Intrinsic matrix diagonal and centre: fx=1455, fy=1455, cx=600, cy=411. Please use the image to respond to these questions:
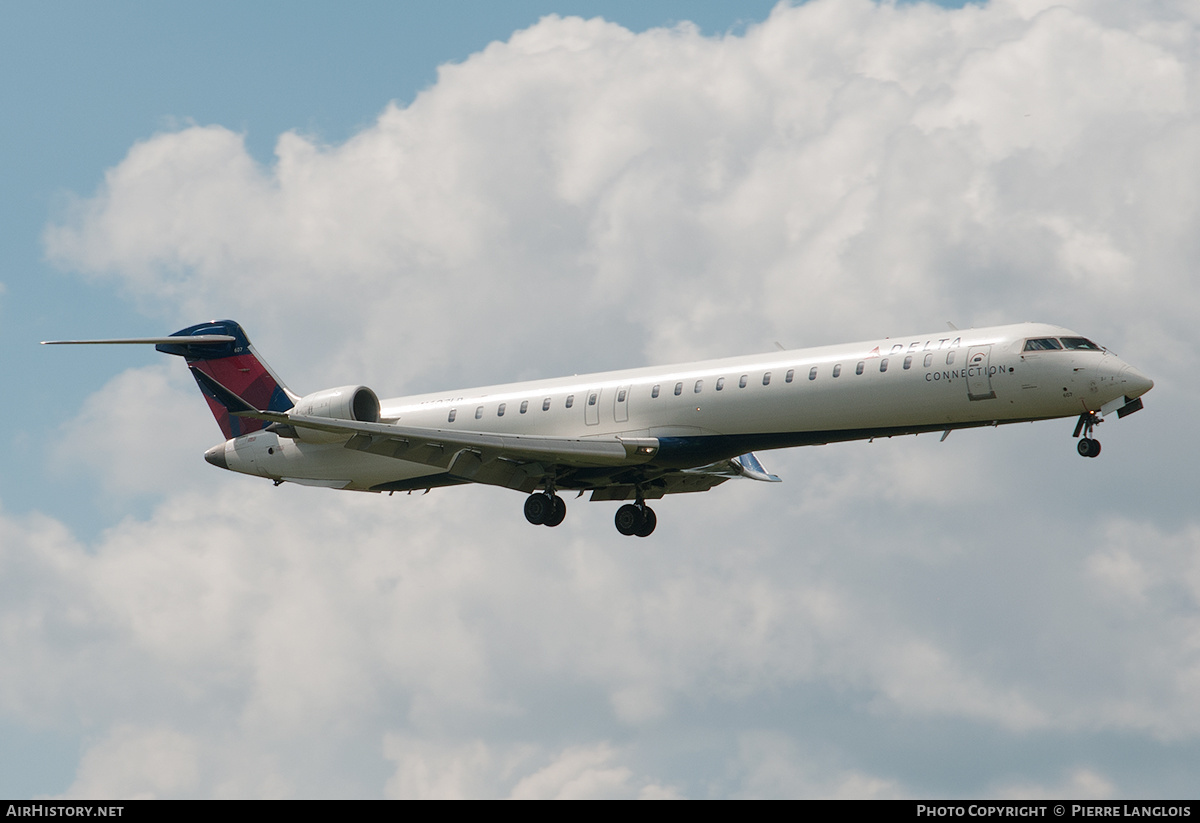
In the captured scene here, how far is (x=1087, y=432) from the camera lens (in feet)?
96.5

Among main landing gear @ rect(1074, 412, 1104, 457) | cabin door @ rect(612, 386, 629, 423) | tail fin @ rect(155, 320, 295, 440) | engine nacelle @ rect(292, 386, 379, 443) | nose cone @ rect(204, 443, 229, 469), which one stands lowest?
main landing gear @ rect(1074, 412, 1104, 457)

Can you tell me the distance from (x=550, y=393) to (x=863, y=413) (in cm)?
823

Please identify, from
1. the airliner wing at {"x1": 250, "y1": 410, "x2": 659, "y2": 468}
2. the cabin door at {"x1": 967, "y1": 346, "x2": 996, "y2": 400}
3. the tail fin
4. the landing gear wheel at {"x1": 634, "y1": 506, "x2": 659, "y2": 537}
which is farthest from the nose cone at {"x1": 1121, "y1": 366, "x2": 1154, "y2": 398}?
the tail fin

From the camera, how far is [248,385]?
40.2 meters

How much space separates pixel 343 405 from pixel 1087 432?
17101 mm

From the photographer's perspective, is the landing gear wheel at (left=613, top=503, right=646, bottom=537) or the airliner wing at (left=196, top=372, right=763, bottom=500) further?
the landing gear wheel at (left=613, top=503, right=646, bottom=537)

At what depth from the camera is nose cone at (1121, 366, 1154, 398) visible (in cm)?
2889

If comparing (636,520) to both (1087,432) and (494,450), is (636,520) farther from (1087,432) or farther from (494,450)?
(1087,432)

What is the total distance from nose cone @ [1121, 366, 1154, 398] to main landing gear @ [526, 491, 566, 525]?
13.2 meters

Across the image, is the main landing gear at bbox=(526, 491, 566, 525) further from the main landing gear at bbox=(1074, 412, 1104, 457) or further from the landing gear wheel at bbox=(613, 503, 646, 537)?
the main landing gear at bbox=(1074, 412, 1104, 457)

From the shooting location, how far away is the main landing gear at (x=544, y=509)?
115 feet
